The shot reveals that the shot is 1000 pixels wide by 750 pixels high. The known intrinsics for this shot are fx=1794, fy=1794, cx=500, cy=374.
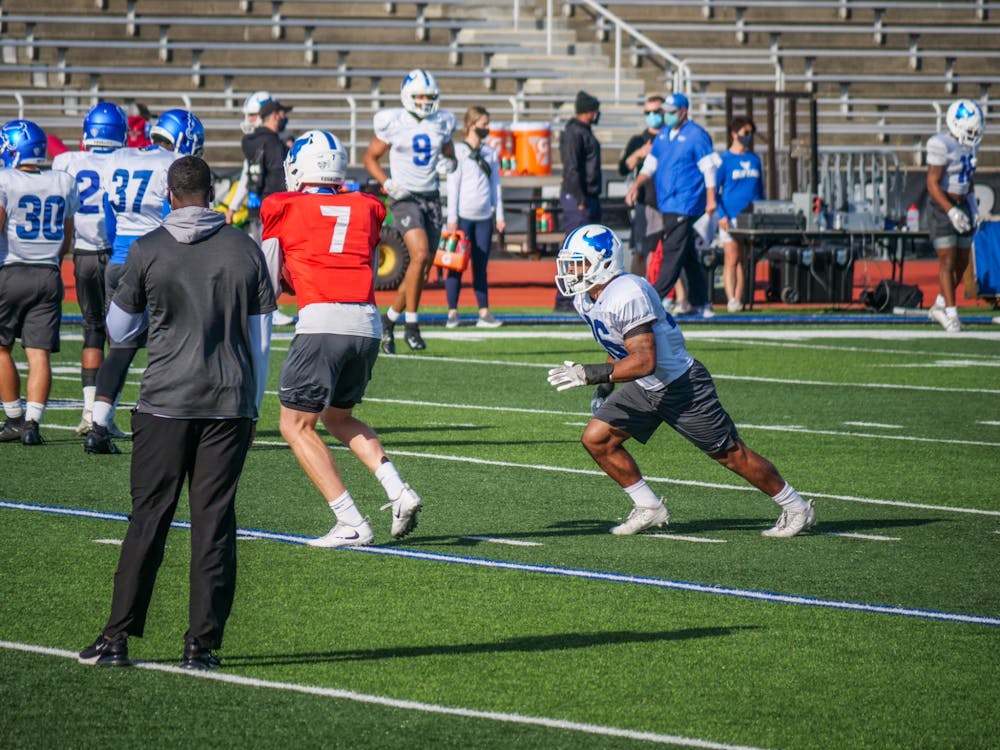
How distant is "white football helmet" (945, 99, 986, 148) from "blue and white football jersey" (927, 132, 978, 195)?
0.06m

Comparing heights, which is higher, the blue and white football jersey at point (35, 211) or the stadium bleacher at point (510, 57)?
the stadium bleacher at point (510, 57)

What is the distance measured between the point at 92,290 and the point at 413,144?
456 cm

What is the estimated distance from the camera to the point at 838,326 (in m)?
18.2

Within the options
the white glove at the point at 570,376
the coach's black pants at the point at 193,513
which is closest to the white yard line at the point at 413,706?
the coach's black pants at the point at 193,513

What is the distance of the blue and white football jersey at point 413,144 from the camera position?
1470cm

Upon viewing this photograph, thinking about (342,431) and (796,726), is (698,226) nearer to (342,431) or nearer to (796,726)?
(342,431)

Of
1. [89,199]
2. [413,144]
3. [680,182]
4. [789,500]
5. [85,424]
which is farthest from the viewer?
[680,182]

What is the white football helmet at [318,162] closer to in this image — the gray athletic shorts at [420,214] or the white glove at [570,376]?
the white glove at [570,376]

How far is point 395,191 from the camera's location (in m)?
14.6

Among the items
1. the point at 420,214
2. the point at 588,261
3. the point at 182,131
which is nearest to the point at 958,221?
the point at 420,214

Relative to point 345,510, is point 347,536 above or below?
below

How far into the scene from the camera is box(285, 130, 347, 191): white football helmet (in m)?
7.59

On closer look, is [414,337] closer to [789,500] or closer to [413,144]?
[413,144]

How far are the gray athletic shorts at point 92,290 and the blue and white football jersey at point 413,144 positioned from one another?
4.29 metres
